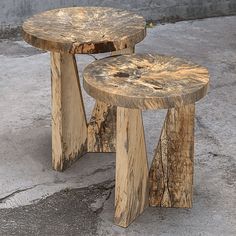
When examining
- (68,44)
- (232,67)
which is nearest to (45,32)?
(68,44)

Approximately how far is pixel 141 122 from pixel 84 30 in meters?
0.65

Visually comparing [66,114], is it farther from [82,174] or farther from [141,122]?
[141,122]

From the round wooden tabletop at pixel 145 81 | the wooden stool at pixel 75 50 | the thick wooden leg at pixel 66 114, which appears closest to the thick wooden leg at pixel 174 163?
the round wooden tabletop at pixel 145 81

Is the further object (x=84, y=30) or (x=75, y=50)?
(x=84, y=30)

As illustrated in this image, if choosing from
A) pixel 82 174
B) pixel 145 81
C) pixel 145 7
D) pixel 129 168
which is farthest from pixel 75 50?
pixel 145 7

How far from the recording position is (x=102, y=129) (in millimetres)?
3688

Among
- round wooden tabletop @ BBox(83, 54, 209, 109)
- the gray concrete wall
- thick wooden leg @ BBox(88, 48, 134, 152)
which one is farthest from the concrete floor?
the gray concrete wall

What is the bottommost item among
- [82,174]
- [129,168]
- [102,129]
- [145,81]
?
[82,174]

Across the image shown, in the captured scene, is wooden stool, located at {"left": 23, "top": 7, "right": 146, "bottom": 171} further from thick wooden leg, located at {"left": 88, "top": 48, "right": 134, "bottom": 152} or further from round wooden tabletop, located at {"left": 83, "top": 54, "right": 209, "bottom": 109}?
round wooden tabletop, located at {"left": 83, "top": 54, "right": 209, "bottom": 109}

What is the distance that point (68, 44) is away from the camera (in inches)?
121

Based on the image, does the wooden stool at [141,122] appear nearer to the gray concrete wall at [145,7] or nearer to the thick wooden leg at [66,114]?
the thick wooden leg at [66,114]

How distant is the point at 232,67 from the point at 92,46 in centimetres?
238

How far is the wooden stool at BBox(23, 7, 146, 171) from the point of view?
10.3 ft

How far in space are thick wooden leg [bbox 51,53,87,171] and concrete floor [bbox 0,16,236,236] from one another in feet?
0.27
